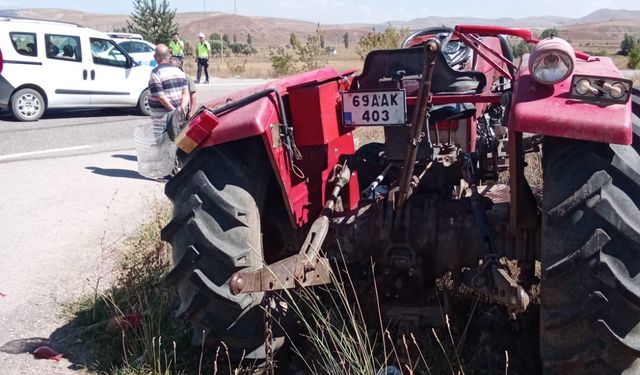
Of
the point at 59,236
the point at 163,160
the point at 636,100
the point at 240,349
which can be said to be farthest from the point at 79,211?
the point at 636,100

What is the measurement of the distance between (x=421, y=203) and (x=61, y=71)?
46.4 ft

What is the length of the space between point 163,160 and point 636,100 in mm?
7259

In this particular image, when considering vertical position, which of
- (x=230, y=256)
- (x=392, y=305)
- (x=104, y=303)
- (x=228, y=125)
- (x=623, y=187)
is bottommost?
(x=104, y=303)

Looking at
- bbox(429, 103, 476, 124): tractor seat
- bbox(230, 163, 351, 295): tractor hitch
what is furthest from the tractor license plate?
bbox(429, 103, 476, 124): tractor seat

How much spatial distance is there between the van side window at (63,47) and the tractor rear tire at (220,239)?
14.0 meters

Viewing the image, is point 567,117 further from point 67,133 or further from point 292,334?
point 67,133

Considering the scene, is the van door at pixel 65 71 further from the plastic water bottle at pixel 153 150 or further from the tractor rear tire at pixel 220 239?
the tractor rear tire at pixel 220 239

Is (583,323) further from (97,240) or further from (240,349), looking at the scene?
(97,240)

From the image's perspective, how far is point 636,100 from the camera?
12.0 ft

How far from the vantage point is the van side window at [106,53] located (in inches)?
677

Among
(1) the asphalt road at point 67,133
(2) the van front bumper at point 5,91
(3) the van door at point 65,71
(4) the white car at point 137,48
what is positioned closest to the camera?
(1) the asphalt road at point 67,133

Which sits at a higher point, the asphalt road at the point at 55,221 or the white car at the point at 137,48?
the white car at the point at 137,48

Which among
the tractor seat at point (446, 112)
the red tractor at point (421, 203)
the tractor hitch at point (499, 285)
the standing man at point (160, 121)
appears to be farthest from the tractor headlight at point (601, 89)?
the standing man at point (160, 121)

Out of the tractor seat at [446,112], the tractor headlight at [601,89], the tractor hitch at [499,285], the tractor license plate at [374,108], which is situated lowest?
the tractor hitch at [499,285]
